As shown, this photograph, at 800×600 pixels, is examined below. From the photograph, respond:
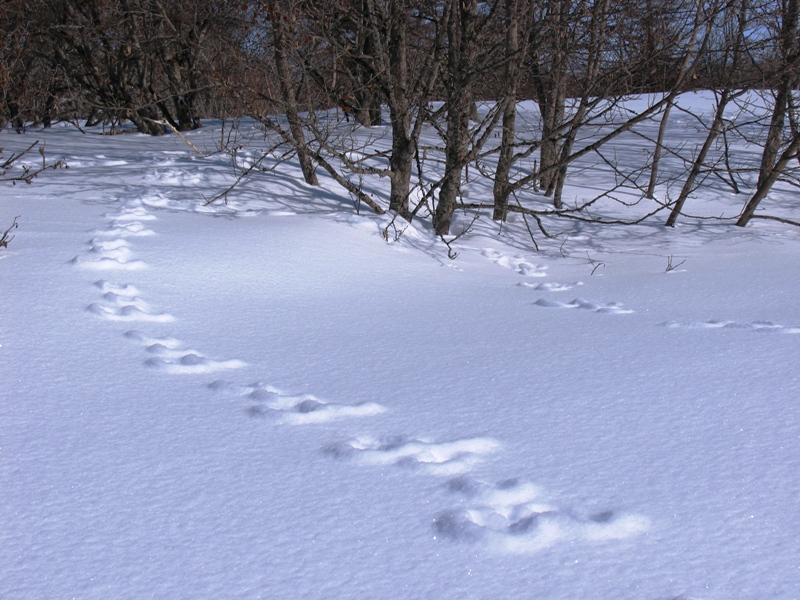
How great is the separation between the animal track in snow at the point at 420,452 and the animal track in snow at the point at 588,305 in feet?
5.88

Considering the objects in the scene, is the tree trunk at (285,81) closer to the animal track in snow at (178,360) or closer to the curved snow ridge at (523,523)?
the animal track in snow at (178,360)

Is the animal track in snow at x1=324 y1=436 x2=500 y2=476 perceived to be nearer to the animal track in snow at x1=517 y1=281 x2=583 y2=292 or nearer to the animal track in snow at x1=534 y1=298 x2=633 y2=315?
the animal track in snow at x1=534 y1=298 x2=633 y2=315

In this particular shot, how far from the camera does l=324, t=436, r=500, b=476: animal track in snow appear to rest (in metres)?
1.77

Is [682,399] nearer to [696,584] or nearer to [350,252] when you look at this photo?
[696,584]

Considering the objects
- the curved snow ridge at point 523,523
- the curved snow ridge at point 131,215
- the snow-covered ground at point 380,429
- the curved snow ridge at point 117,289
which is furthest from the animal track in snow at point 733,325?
the curved snow ridge at point 131,215

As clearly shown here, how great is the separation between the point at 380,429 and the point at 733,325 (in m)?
1.88

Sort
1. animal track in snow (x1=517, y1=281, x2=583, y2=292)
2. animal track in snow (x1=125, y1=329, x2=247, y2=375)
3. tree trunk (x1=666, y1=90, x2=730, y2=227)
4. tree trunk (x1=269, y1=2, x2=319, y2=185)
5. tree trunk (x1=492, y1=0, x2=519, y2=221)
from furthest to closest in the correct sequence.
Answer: tree trunk (x1=666, y1=90, x2=730, y2=227)
tree trunk (x1=492, y1=0, x2=519, y2=221)
tree trunk (x1=269, y1=2, x2=319, y2=185)
animal track in snow (x1=517, y1=281, x2=583, y2=292)
animal track in snow (x1=125, y1=329, x2=247, y2=375)

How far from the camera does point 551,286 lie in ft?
14.0

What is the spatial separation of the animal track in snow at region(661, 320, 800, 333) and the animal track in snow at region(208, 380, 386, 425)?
65.0 inches

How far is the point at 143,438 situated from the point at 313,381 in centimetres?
66

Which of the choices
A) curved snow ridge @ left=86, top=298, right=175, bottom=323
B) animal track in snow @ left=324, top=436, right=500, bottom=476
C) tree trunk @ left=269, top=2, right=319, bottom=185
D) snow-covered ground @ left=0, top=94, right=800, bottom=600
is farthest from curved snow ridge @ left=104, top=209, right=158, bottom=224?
animal track in snow @ left=324, top=436, right=500, bottom=476

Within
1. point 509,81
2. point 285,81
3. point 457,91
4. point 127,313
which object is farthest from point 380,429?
point 285,81

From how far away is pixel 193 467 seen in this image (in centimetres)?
176

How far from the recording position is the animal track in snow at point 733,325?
2.79 meters
